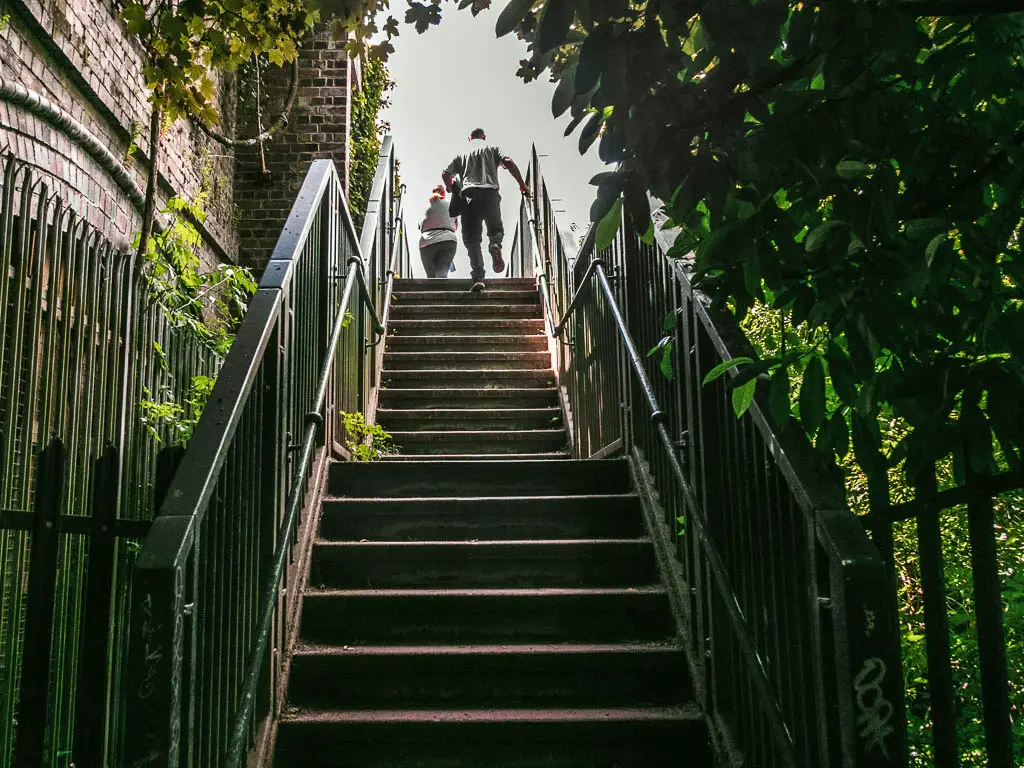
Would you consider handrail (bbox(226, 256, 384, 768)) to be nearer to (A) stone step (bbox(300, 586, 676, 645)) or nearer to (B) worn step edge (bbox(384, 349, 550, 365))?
(A) stone step (bbox(300, 586, 676, 645))

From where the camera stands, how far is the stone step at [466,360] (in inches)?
273

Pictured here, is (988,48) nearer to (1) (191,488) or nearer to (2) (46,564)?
(1) (191,488)

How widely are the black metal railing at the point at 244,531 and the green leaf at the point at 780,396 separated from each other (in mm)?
1285

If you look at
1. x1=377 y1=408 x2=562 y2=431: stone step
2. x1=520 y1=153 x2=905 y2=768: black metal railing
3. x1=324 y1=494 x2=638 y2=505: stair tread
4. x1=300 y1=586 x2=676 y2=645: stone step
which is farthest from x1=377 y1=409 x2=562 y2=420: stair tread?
x1=300 y1=586 x2=676 y2=645: stone step

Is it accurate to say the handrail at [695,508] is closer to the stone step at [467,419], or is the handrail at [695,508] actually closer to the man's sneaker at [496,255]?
the stone step at [467,419]

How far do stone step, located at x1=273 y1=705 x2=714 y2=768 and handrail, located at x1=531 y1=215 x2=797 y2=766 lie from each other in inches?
19.8

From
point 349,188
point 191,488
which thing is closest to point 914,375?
point 191,488

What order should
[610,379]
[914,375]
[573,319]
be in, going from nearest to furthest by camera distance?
[914,375]
[610,379]
[573,319]

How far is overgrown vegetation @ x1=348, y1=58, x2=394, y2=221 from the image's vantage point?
8.77 m

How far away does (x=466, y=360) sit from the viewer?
22.8ft

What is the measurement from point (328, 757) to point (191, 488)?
4.04 ft

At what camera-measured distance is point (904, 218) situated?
2.01 meters

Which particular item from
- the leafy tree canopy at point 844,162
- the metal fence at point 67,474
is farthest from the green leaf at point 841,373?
the metal fence at point 67,474

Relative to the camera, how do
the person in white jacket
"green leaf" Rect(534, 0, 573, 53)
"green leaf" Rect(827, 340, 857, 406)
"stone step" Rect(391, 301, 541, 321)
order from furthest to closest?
the person in white jacket, "stone step" Rect(391, 301, 541, 321), "green leaf" Rect(827, 340, 857, 406), "green leaf" Rect(534, 0, 573, 53)
